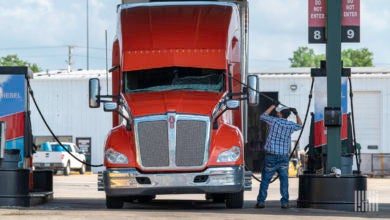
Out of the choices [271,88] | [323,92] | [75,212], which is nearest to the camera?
[75,212]

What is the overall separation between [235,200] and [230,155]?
1.17 m

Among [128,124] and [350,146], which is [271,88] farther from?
[128,124]

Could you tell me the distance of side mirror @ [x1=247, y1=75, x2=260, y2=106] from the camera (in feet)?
64.4

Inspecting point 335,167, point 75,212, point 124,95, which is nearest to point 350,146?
point 335,167

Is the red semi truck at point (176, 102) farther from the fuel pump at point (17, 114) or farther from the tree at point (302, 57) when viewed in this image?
the tree at point (302, 57)

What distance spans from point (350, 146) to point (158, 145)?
6959 millimetres

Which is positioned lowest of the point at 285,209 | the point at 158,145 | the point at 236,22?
the point at 285,209

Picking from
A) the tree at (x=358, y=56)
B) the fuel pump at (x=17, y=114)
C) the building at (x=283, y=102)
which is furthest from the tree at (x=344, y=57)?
the fuel pump at (x=17, y=114)

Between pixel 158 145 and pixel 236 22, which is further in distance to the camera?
pixel 236 22

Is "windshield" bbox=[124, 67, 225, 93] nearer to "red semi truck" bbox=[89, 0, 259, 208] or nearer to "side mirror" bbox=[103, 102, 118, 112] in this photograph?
"red semi truck" bbox=[89, 0, 259, 208]

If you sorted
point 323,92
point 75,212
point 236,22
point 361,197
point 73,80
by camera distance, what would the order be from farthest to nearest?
point 73,80 < point 323,92 < point 236,22 < point 361,197 < point 75,212

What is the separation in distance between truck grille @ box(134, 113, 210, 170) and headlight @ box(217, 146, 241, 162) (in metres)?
0.26

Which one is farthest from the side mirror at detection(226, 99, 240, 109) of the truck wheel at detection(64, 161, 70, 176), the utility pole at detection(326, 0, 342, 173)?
the truck wheel at detection(64, 161, 70, 176)

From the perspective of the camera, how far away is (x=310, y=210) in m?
19.5
